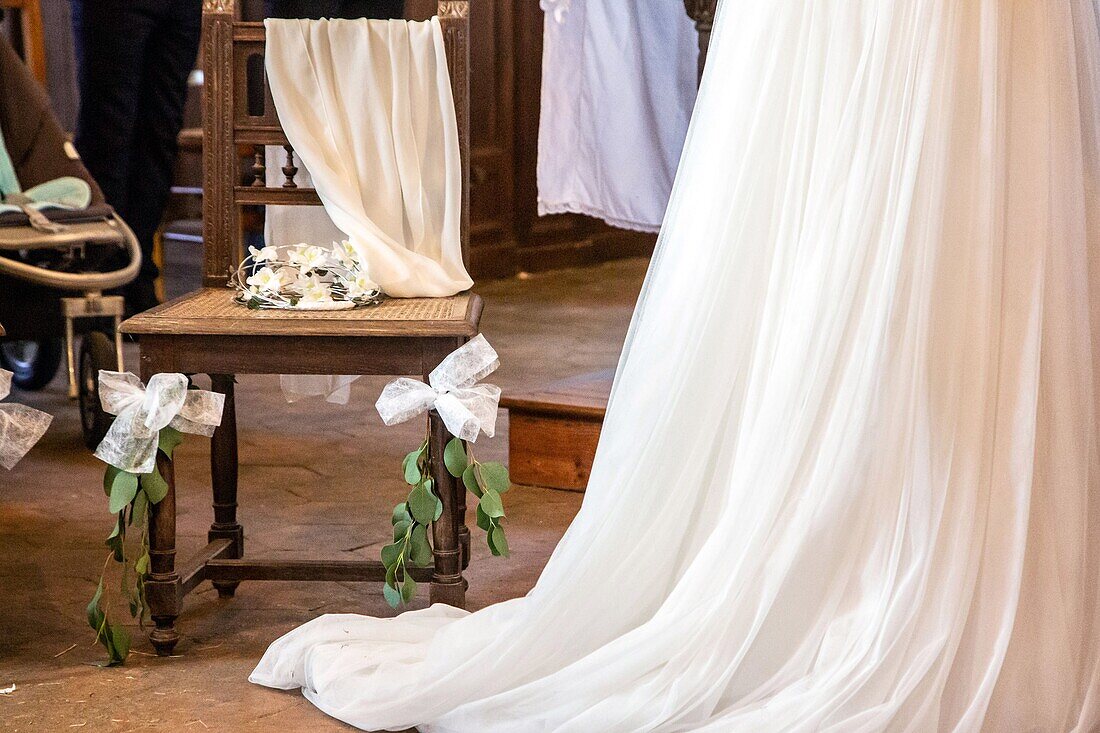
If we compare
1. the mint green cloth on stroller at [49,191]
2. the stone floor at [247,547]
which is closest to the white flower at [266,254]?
the stone floor at [247,547]

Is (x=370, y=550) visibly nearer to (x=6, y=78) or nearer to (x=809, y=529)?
(x=809, y=529)

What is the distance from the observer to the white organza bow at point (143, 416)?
5.83 ft

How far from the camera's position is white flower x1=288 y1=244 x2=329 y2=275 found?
190 centimetres

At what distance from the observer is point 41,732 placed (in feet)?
5.38

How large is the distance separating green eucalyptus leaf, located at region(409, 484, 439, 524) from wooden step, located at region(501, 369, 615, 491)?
2.86 ft

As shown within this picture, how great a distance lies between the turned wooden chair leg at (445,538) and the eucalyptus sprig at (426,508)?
0.01 meters

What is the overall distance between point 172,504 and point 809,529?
0.86m

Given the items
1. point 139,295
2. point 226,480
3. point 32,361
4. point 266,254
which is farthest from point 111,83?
point 266,254

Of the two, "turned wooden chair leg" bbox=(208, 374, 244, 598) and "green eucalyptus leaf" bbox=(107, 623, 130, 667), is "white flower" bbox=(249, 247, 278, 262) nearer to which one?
"turned wooden chair leg" bbox=(208, 374, 244, 598)

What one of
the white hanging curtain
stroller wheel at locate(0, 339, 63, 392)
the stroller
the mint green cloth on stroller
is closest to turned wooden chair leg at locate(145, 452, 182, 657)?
the stroller

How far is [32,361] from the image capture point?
352 cm

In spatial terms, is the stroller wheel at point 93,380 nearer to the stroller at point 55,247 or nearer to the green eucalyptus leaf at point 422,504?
the stroller at point 55,247

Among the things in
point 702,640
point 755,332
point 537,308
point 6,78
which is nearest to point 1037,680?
point 702,640

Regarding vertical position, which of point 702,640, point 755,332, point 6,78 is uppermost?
point 6,78
